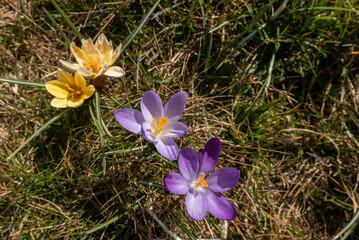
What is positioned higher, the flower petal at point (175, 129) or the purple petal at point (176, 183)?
the flower petal at point (175, 129)

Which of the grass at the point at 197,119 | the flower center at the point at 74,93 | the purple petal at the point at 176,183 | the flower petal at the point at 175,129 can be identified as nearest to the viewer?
the purple petal at the point at 176,183

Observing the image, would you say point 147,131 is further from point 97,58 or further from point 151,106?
point 97,58

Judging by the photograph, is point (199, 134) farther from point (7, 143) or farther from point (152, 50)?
point (7, 143)

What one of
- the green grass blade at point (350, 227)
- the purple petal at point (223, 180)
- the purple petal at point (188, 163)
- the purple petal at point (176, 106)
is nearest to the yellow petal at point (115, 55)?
the purple petal at point (176, 106)

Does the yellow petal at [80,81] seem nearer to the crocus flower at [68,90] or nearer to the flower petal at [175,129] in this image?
the crocus flower at [68,90]

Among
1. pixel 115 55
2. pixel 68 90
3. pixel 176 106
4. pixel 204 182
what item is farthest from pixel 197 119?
pixel 68 90
